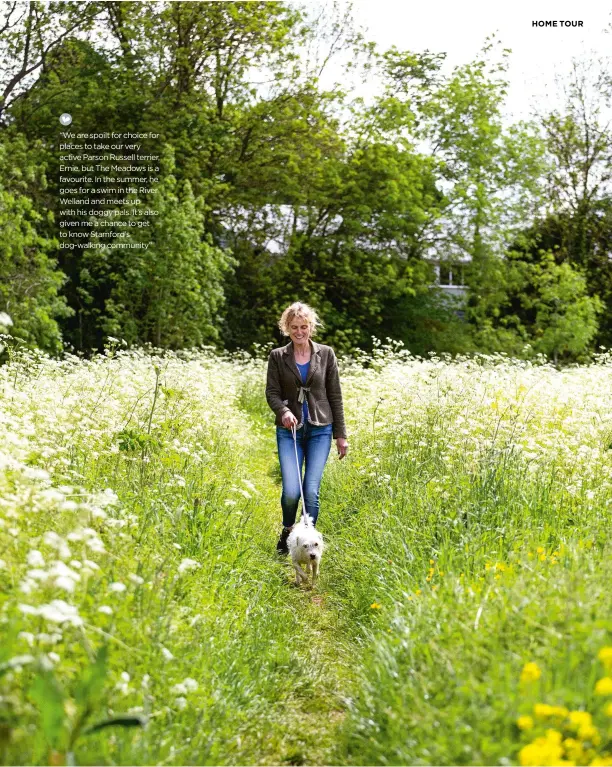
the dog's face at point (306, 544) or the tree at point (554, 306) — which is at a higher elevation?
the tree at point (554, 306)

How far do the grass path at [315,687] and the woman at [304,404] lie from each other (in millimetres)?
567

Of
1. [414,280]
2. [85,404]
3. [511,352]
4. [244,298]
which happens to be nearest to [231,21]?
[244,298]

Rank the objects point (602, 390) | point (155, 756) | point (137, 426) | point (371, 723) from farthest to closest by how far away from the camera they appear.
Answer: point (602, 390) → point (137, 426) → point (371, 723) → point (155, 756)

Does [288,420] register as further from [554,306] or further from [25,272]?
[554,306]

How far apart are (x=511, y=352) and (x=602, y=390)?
20488mm

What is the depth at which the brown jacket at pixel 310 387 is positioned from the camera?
266 inches

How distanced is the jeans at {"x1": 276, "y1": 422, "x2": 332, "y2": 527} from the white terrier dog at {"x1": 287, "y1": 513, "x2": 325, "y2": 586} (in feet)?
1.41

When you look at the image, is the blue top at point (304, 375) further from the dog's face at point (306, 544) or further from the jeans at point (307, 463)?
the dog's face at point (306, 544)

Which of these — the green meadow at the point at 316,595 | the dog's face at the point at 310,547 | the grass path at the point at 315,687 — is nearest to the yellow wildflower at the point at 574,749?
the green meadow at the point at 316,595

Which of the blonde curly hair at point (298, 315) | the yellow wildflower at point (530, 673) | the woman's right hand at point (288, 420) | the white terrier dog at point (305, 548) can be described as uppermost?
the blonde curly hair at point (298, 315)

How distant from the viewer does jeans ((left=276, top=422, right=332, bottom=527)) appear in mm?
6590

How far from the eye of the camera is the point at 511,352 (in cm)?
2945

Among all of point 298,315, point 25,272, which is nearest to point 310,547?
point 298,315

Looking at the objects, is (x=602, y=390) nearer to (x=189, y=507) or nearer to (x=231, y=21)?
(x=189, y=507)
